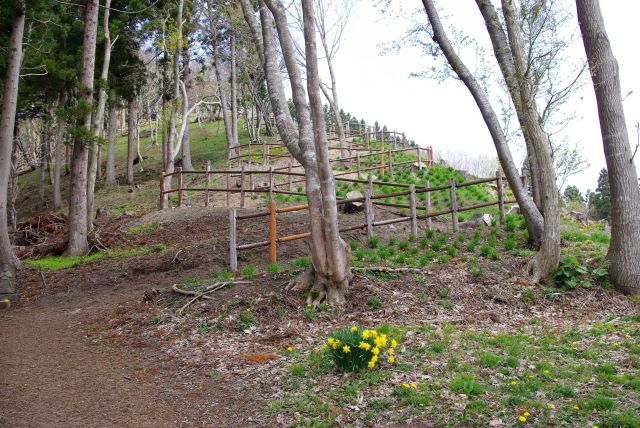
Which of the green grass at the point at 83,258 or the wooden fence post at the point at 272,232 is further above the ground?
the wooden fence post at the point at 272,232

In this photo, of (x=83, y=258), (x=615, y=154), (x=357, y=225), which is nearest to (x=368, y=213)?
(x=357, y=225)

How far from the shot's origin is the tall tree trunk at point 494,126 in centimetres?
936

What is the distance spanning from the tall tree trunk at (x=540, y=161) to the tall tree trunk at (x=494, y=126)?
152 centimetres

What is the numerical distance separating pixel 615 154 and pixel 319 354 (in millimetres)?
5378

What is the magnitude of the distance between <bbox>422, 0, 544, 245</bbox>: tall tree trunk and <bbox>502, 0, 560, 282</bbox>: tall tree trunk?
1.52 m

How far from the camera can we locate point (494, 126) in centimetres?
992

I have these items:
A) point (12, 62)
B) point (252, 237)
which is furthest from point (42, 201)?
point (252, 237)

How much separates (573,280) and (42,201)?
83.4 ft

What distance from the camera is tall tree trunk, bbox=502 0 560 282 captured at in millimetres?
7652

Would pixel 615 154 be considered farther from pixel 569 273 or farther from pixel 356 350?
pixel 356 350

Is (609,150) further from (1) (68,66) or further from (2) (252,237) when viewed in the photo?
(1) (68,66)

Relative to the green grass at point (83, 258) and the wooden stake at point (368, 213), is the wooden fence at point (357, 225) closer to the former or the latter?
the wooden stake at point (368, 213)

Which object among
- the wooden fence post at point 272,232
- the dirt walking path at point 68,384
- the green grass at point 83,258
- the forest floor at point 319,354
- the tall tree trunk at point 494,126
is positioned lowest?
the dirt walking path at point 68,384

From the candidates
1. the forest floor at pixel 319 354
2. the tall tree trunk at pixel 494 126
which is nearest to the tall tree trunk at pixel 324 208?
the forest floor at pixel 319 354
